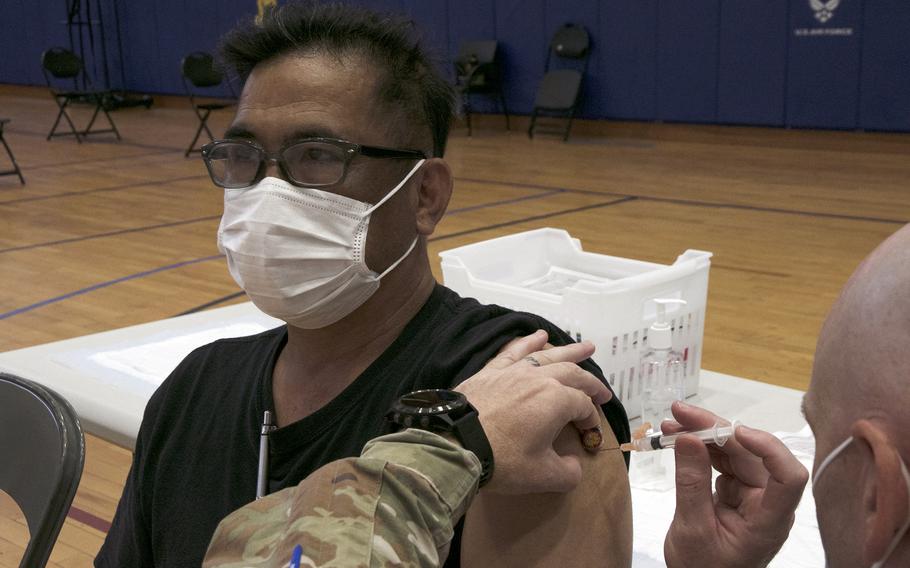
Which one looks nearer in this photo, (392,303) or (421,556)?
(421,556)

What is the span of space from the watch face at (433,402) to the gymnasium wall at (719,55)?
6660mm

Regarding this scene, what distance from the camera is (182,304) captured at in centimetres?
468

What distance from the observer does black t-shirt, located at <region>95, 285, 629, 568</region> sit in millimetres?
1280

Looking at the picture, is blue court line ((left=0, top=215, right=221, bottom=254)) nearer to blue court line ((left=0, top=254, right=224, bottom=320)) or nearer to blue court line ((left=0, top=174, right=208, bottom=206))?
blue court line ((left=0, top=254, right=224, bottom=320))

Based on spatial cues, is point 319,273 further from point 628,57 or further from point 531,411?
point 628,57

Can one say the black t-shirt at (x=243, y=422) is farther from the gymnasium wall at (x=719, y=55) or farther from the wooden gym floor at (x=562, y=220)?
the gymnasium wall at (x=719, y=55)

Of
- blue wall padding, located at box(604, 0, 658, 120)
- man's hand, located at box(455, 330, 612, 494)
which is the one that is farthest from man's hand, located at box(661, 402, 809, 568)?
blue wall padding, located at box(604, 0, 658, 120)

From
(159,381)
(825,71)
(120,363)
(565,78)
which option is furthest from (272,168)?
(565,78)

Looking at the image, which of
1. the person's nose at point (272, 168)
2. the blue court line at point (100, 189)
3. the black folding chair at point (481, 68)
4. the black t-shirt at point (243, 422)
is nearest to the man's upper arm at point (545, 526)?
the black t-shirt at point (243, 422)

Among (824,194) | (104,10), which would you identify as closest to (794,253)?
(824,194)

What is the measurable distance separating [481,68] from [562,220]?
4471 millimetres

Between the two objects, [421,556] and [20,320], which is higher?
[421,556]

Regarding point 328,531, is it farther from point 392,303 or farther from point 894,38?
point 894,38

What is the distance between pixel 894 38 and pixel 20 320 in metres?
6.83
